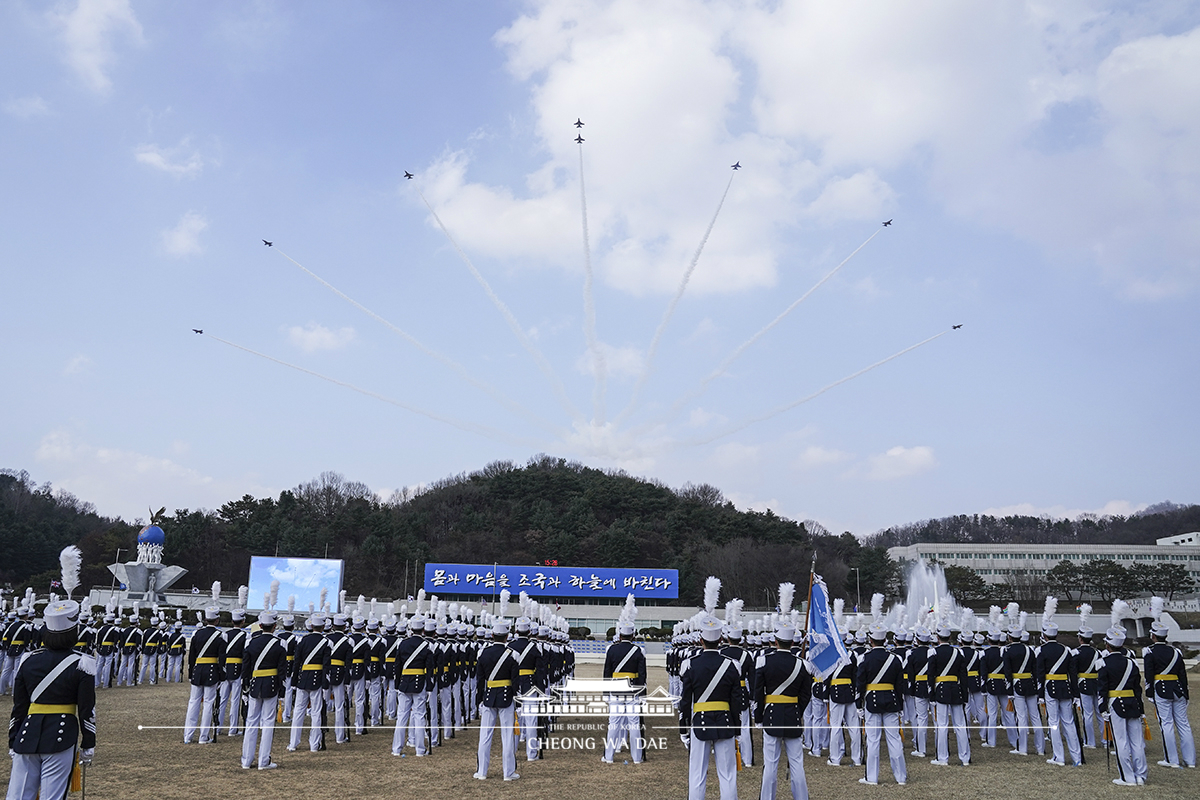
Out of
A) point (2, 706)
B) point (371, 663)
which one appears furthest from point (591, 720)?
point (2, 706)

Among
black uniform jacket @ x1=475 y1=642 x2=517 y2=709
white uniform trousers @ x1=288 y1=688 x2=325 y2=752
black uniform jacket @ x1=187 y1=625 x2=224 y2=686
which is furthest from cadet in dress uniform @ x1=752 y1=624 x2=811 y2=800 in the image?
black uniform jacket @ x1=187 y1=625 x2=224 y2=686

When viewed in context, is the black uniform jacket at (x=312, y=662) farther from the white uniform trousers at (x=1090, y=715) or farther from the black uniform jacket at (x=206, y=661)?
the white uniform trousers at (x=1090, y=715)

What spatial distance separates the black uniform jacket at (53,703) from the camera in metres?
7.51

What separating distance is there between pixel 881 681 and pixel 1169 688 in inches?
180

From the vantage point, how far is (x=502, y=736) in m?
11.7

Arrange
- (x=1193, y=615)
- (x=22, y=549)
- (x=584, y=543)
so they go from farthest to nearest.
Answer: (x=584, y=543) → (x=1193, y=615) → (x=22, y=549)

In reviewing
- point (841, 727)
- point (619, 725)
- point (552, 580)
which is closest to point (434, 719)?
point (619, 725)

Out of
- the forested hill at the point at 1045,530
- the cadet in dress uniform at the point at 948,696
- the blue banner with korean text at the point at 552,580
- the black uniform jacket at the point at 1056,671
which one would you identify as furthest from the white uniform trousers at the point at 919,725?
the forested hill at the point at 1045,530

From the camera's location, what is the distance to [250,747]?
39.0 feet

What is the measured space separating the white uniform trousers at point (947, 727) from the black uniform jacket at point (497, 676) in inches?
277

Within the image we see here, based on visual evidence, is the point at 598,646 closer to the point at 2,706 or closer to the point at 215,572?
the point at 2,706

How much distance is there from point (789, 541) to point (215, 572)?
5235 centimetres

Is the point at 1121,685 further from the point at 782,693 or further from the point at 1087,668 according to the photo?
the point at 782,693

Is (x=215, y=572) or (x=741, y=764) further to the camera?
(x=215, y=572)
